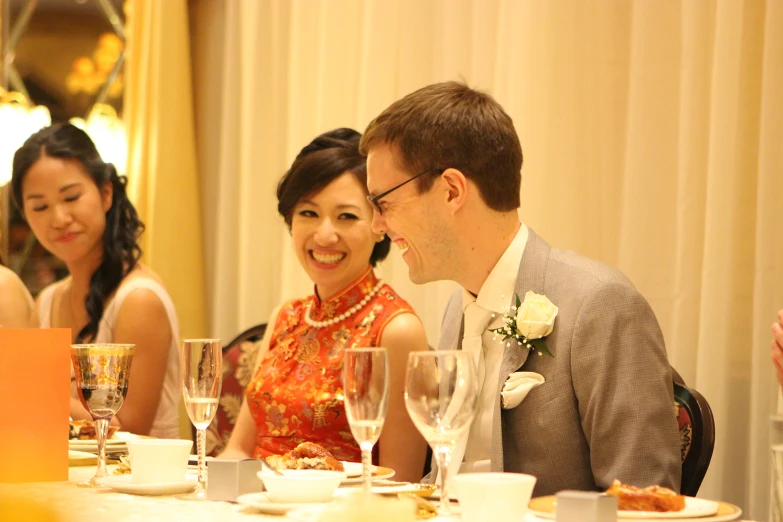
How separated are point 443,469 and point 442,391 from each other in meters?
0.13

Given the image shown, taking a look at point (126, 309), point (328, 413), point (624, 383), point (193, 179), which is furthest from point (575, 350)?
point (193, 179)

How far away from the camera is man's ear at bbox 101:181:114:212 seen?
3457 millimetres

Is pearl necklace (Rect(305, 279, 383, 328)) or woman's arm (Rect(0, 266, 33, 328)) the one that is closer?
pearl necklace (Rect(305, 279, 383, 328))

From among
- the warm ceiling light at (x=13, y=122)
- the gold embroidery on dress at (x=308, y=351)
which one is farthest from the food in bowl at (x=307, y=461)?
the warm ceiling light at (x=13, y=122)

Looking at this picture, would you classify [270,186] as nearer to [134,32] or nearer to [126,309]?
[134,32]

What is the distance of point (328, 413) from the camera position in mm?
2498

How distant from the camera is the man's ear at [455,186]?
2057 millimetres

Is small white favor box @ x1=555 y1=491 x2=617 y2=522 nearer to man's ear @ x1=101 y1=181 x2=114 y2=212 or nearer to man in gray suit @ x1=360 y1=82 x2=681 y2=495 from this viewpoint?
man in gray suit @ x1=360 y1=82 x2=681 y2=495

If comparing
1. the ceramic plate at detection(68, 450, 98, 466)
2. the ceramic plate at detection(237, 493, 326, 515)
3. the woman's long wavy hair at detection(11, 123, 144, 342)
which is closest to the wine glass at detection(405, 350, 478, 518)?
the ceramic plate at detection(237, 493, 326, 515)

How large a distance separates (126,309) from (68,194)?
500 mm

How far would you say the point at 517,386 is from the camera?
6.13ft

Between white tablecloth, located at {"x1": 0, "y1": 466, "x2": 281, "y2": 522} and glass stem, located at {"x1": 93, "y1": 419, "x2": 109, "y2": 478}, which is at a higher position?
glass stem, located at {"x1": 93, "y1": 419, "x2": 109, "y2": 478}

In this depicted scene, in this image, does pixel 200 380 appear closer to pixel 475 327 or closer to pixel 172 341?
pixel 475 327

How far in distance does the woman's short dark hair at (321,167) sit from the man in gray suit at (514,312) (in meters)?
0.52
